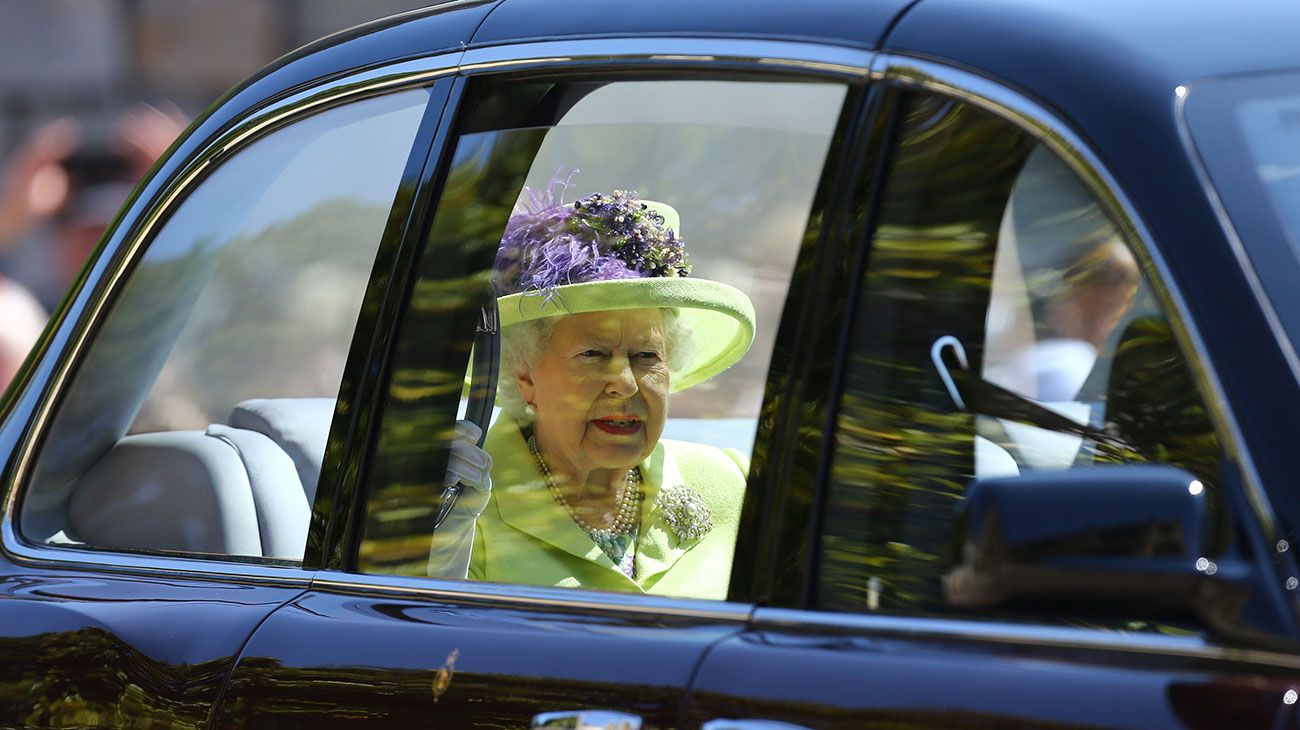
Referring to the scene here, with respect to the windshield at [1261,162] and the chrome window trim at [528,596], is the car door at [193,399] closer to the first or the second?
the chrome window trim at [528,596]

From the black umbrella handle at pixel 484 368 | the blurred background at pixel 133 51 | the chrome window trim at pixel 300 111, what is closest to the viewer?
the chrome window trim at pixel 300 111

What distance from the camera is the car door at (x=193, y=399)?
7.32 feet

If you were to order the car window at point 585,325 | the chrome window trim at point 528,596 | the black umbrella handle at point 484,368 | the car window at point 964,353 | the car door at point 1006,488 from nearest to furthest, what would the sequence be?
the car door at point 1006,488
the car window at point 964,353
the chrome window trim at point 528,596
the car window at point 585,325
the black umbrella handle at point 484,368

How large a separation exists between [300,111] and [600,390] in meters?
0.52

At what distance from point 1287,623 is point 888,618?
361mm

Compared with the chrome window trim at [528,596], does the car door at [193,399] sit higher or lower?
higher

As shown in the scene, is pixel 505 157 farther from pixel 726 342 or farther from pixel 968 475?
pixel 968 475

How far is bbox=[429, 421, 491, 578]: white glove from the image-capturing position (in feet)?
7.12

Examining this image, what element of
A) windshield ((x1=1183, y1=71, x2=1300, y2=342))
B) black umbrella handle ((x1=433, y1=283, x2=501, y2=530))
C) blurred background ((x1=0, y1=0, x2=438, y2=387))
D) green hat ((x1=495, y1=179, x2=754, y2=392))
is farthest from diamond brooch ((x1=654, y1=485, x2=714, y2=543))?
blurred background ((x1=0, y1=0, x2=438, y2=387))

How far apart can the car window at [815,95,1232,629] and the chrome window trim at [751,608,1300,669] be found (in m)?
0.02

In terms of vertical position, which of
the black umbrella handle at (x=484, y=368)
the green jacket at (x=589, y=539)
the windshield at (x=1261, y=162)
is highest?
the windshield at (x=1261, y=162)

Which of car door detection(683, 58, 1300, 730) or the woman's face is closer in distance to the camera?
car door detection(683, 58, 1300, 730)

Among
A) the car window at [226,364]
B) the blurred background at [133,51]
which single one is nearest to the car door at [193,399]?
the car window at [226,364]

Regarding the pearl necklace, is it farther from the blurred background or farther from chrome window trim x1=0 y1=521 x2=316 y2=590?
the blurred background
